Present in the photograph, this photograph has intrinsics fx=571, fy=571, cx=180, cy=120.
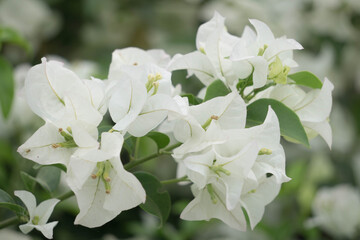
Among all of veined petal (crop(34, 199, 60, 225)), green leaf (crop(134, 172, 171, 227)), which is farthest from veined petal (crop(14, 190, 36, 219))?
green leaf (crop(134, 172, 171, 227))

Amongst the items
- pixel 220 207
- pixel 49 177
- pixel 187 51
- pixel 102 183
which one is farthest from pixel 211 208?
pixel 187 51

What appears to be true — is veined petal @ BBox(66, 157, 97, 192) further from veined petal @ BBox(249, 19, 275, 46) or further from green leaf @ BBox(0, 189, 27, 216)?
veined petal @ BBox(249, 19, 275, 46)

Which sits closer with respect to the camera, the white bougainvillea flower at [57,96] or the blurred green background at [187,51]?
the white bougainvillea flower at [57,96]

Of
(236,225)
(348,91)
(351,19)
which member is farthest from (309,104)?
(348,91)

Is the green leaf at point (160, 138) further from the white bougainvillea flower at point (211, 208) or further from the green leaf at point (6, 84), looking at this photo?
the green leaf at point (6, 84)

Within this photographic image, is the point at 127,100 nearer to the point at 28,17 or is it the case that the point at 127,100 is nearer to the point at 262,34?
the point at 262,34

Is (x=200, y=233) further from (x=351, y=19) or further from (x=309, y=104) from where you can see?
(x=309, y=104)

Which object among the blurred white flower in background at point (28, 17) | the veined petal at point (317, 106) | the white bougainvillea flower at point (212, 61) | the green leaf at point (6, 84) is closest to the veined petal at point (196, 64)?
the white bougainvillea flower at point (212, 61)
